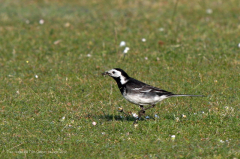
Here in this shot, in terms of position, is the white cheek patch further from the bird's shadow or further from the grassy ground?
the bird's shadow

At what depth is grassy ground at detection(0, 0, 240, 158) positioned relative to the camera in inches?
333

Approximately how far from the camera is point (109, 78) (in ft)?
43.7

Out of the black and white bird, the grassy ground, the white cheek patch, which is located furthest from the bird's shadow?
the white cheek patch

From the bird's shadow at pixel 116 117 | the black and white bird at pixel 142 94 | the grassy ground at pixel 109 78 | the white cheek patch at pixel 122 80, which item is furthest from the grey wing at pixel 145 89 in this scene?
the bird's shadow at pixel 116 117

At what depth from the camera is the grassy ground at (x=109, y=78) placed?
8469 millimetres

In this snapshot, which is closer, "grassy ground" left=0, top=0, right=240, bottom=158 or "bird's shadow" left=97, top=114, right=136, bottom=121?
"grassy ground" left=0, top=0, right=240, bottom=158

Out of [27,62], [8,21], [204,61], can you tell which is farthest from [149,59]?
[8,21]

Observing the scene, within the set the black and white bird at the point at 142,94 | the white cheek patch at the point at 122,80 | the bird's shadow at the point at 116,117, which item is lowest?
the bird's shadow at the point at 116,117

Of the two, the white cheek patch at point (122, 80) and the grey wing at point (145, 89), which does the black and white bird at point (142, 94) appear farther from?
the white cheek patch at point (122, 80)

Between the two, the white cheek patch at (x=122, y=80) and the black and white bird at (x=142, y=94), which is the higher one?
the white cheek patch at (x=122, y=80)

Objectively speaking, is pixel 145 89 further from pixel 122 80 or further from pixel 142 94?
pixel 122 80

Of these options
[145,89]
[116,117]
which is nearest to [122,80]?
[145,89]

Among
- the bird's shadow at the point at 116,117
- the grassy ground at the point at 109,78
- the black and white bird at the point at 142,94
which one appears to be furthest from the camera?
the bird's shadow at the point at 116,117

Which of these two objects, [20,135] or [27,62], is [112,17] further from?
[20,135]
